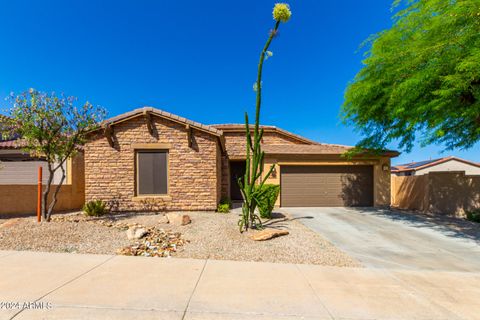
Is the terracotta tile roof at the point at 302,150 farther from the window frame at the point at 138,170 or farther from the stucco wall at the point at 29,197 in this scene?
the stucco wall at the point at 29,197

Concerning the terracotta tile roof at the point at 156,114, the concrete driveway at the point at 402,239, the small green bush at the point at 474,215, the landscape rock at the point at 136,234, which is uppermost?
the terracotta tile roof at the point at 156,114

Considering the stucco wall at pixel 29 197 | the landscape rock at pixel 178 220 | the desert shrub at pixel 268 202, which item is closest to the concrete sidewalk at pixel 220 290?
the landscape rock at pixel 178 220

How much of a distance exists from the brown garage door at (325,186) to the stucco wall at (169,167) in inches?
182

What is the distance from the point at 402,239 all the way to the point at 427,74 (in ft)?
15.9

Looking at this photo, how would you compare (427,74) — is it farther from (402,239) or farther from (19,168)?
(19,168)

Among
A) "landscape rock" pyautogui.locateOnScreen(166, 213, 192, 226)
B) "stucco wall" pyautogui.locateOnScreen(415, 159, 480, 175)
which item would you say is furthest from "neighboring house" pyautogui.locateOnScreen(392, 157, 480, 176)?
"landscape rock" pyautogui.locateOnScreen(166, 213, 192, 226)

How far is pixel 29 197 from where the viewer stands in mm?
9836

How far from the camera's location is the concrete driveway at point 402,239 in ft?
17.2

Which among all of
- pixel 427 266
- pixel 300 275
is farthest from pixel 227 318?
pixel 427 266

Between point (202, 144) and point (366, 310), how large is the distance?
27.2 feet

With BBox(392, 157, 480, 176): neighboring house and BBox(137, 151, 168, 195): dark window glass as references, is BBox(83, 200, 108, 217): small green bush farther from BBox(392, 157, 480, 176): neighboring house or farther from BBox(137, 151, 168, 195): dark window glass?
BBox(392, 157, 480, 176): neighboring house

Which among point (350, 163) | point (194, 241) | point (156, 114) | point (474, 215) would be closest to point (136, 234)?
point (194, 241)

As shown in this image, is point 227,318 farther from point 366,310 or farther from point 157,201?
point 157,201

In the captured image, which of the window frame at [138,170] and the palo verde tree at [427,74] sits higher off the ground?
the palo verde tree at [427,74]
